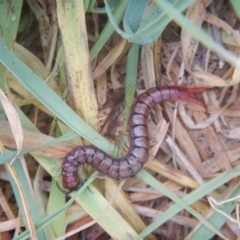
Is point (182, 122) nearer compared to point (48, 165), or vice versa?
point (48, 165)

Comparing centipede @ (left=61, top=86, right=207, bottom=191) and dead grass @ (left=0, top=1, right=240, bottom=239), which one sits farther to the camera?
dead grass @ (left=0, top=1, right=240, bottom=239)

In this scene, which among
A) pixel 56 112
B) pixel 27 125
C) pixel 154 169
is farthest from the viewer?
pixel 154 169

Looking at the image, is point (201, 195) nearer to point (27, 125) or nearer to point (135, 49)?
point (135, 49)

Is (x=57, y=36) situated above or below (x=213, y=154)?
above

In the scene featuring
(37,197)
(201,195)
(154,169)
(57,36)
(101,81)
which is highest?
(57,36)

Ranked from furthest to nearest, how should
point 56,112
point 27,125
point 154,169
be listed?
point 154,169, point 27,125, point 56,112

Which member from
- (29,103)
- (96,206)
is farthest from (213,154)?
(29,103)

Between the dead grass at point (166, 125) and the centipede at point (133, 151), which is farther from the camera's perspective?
the dead grass at point (166, 125)

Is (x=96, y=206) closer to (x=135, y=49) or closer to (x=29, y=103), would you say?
(x=29, y=103)
